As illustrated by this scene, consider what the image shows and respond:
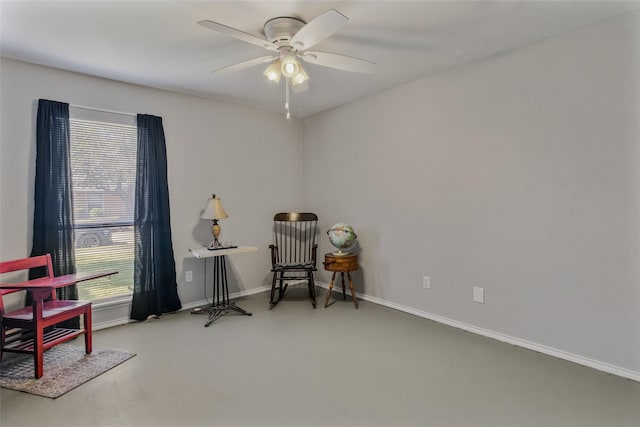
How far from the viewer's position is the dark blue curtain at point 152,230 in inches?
133

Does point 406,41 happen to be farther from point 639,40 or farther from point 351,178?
point 351,178

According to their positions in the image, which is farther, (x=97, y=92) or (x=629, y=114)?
(x=97, y=92)

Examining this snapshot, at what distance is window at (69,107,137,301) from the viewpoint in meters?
3.11

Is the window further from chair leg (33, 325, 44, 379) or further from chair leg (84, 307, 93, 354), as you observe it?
chair leg (33, 325, 44, 379)

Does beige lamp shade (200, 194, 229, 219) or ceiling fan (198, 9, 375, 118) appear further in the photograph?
beige lamp shade (200, 194, 229, 219)

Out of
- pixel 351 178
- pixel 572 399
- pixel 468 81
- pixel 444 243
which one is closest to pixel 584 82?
pixel 468 81

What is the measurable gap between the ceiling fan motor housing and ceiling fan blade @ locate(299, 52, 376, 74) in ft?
0.50

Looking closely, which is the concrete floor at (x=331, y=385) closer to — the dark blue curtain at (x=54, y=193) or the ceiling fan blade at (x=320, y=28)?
the dark blue curtain at (x=54, y=193)

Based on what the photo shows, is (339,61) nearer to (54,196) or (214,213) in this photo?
(214,213)

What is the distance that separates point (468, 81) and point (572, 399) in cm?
248

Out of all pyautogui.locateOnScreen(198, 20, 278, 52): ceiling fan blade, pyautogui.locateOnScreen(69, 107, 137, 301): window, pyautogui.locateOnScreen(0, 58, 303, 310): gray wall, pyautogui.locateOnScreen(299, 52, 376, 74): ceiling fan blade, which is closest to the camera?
pyautogui.locateOnScreen(198, 20, 278, 52): ceiling fan blade

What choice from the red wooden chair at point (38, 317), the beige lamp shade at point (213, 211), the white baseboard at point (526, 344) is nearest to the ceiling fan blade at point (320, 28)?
the beige lamp shade at point (213, 211)

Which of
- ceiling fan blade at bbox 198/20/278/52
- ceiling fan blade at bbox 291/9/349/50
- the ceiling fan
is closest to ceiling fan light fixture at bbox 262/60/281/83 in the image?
the ceiling fan

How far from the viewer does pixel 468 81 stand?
9.78 ft
